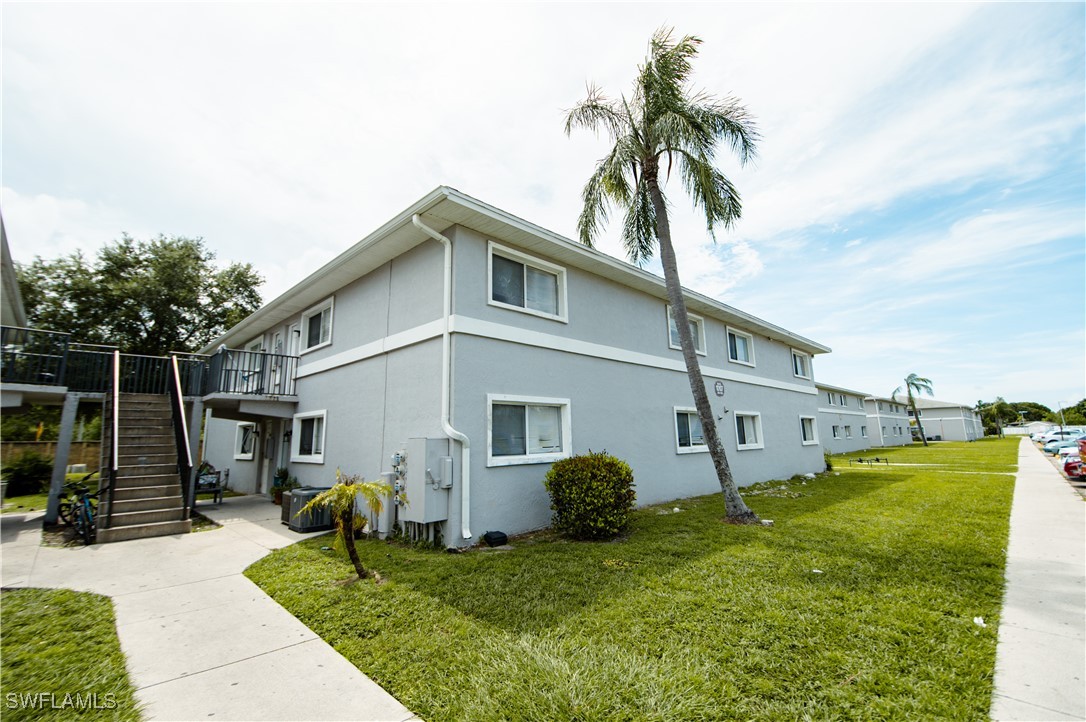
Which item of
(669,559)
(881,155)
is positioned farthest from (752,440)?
(669,559)

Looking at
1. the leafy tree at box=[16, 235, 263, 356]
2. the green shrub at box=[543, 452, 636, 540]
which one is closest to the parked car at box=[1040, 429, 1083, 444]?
the green shrub at box=[543, 452, 636, 540]

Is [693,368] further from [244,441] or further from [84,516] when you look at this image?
[244,441]

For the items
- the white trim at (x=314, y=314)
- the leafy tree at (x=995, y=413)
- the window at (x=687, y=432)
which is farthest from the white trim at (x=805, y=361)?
the leafy tree at (x=995, y=413)

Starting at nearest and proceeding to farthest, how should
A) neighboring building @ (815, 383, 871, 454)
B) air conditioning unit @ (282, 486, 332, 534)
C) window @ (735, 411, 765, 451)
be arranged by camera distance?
air conditioning unit @ (282, 486, 332, 534)
window @ (735, 411, 765, 451)
neighboring building @ (815, 383, 871, 454)

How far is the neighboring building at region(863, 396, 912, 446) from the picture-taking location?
41250mm

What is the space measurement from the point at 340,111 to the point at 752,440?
1454 cm

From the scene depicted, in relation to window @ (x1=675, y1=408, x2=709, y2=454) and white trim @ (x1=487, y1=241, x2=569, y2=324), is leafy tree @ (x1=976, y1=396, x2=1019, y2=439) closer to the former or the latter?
window @ (x1=675, y1=408, x2=709, y2=454)

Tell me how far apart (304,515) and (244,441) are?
31.9ft

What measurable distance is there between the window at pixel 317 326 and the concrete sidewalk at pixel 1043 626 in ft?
38.4

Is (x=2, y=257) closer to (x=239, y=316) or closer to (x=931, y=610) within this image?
(x=931, y=610)

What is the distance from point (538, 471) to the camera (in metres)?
7.99

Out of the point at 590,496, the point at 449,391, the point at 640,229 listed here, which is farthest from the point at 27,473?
the point at 640,229

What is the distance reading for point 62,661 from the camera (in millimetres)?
3412

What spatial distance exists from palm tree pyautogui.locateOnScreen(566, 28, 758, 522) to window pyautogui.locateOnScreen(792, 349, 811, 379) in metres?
11.6
